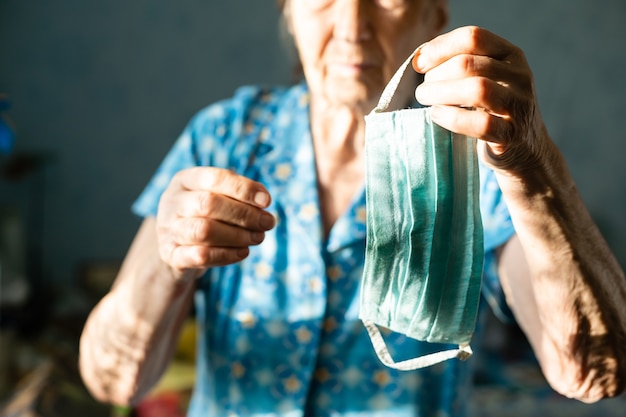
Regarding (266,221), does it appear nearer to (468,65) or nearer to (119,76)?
(468,65)

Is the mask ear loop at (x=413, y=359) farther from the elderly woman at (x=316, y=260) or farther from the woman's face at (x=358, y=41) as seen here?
the woman's face at (x=358, y=41)

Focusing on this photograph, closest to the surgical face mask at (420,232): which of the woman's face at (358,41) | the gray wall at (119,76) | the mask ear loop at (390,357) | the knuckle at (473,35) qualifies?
the mask ear loop at (390,357)

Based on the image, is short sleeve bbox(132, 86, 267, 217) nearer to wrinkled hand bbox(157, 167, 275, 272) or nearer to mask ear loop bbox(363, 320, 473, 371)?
wrinkled hand bbox(157, 167, 275, 272)

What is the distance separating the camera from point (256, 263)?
1133 mm

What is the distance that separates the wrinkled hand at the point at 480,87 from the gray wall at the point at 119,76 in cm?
262

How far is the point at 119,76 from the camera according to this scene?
3.30 meters

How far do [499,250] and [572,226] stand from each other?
0.24 m

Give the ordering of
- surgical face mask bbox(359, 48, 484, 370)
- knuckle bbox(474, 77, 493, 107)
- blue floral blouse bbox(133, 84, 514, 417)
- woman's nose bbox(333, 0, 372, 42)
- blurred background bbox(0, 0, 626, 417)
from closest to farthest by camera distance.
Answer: knuckle bbox(474, 77, 493, 107) → surgical face mask bbox(359, 48, 484, 370) → woman's nose bbox(333, 0, 372, 42) → blue floral blouse bbox(133, 84, 514, 417) → blurred background bbox(0, 0, 626, 417)

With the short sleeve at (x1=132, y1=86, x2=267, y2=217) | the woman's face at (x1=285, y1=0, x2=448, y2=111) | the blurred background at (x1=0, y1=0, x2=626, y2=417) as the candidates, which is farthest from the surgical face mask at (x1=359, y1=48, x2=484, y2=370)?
the blurred background at (x1=0, y1=0, x2=626, y2=417)

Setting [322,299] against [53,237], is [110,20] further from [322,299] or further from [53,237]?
[322,299]

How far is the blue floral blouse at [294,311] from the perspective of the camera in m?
1.09

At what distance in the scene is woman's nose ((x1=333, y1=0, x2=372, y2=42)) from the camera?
3.12 feet

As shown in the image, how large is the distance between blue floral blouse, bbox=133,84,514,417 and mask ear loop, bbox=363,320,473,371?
28 cm

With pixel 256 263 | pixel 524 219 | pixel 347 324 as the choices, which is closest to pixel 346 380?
pixel 347 324
